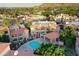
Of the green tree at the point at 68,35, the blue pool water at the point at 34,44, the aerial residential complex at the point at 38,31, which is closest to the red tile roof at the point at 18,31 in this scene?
the aerial residential complex at the point at 38,31

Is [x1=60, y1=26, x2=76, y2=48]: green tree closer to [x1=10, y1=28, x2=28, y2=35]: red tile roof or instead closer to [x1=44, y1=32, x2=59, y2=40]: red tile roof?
[x1=44, y1=32, x2=59, y2=40]: red tile roof

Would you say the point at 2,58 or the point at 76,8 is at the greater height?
the point at 76,8

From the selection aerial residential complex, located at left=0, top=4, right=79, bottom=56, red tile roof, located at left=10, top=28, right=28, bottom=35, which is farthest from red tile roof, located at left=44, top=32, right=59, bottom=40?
red tile roof, located at left=10, top=28, right=28, bottom=35

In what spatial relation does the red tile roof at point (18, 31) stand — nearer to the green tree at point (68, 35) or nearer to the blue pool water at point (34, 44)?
the blue pool water at point (34, 44)

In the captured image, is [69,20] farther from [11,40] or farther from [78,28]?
[11,40]

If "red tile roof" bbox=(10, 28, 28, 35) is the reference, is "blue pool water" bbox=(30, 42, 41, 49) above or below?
below

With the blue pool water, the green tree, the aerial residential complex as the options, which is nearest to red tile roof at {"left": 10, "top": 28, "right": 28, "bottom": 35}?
the aerial residential complex

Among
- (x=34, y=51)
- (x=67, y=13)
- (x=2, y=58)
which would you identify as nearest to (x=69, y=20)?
(x=67, y=13)

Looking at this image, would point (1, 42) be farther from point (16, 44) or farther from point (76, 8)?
point (76, 8)
